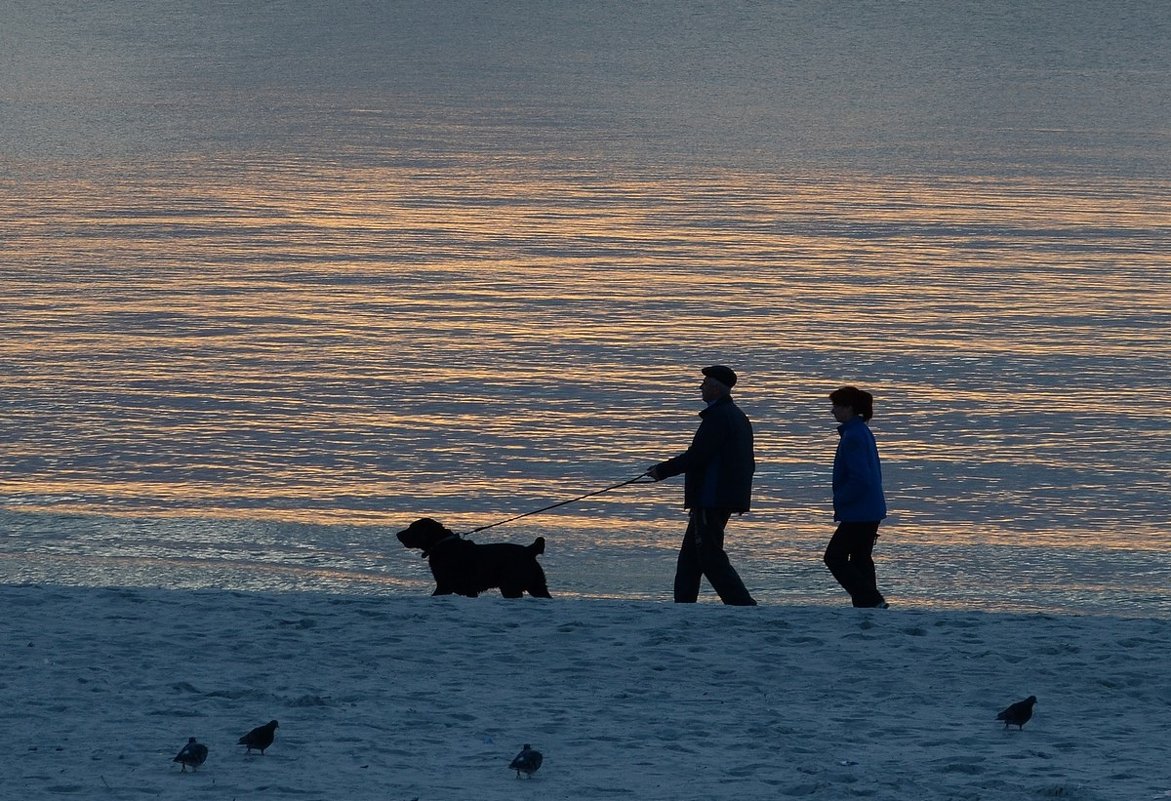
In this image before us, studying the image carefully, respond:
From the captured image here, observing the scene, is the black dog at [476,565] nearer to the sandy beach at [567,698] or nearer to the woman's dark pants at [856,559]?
the sandy beach at [567,698]

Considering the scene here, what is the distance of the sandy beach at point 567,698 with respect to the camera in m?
6.95

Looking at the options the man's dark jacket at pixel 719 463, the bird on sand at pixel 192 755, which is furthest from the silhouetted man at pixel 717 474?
the bird on sand at pixel 192 755

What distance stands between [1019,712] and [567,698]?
1.85 metres

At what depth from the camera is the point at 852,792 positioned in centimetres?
682

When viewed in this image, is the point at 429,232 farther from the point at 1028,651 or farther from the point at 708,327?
the point at 1028,651

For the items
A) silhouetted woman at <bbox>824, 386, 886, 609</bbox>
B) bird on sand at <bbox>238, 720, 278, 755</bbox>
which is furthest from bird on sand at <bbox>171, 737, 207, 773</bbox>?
silhouetted woman at <bbox>824, 386, 886, 609</bbox>

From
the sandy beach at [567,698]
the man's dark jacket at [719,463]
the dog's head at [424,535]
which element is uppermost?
the man's dark jacket at [719,463]

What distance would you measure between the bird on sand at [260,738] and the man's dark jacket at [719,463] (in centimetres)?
302

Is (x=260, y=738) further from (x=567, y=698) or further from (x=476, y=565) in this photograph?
(x=476, y=565)

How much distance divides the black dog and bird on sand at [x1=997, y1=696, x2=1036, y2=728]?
115 inches

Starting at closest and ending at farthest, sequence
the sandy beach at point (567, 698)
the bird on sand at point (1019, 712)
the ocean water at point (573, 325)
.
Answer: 1. the sandy beach at point (567, 698)
2. the bird on sand at point (1019, 712)
3. the ocean water at point (573, 325)

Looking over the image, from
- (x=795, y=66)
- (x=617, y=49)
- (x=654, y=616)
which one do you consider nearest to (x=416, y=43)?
(x=617, y=49)

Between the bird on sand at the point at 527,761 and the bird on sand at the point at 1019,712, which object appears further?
the bird on sand at the point at 1019,712

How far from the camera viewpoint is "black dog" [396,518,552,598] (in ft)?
32.2
